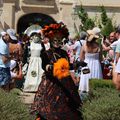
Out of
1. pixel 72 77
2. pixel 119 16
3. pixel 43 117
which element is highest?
pixel 119 16

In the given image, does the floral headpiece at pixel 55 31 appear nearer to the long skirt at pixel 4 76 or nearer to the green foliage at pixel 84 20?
the long skirt at pixel 4 76

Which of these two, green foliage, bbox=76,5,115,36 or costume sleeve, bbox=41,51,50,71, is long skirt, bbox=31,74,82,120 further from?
green foliage, bbox=76,5,115,36

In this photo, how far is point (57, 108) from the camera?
6535 mm

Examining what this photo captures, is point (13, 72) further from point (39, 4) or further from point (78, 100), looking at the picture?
point (39, 4)

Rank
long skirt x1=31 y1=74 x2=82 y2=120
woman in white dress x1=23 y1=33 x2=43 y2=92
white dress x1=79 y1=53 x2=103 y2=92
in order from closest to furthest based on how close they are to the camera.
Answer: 1. long skirt x1=31 y1=74 x2=82 y2=120
2. white dress x1=79 y1=53 x2=103 y2=92
3. woman in white dress x1=23 y1=33 x2=43 y2=92

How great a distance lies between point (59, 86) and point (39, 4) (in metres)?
24.1

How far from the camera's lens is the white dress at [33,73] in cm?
1286

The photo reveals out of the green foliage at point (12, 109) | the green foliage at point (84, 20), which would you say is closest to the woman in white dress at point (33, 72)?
the green foliage at point (12, 109)

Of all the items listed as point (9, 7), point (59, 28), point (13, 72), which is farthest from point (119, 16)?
point (59, 28)

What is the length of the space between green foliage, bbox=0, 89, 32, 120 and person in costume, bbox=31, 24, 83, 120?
3.67 ft

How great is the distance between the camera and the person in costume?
6.52 meters

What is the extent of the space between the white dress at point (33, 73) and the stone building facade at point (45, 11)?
53.1 feet

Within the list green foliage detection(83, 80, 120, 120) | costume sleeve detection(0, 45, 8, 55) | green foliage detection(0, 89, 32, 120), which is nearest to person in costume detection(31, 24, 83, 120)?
green foliage detection(83, 80, 120, 120)

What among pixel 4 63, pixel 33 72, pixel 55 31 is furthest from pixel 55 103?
pixel 33 72
